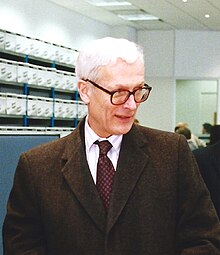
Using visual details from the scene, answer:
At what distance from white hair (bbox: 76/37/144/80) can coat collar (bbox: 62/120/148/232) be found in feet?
0.81

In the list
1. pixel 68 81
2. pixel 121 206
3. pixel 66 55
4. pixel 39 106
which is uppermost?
pixel 66 55

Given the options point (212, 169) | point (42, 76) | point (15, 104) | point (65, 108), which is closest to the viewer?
point (212, 169)

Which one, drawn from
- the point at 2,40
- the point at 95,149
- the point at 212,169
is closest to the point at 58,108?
the point at 2,40

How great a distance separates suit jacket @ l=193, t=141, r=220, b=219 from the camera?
107 inches

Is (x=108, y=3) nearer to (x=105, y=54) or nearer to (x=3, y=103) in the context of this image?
(x=3, y=103)

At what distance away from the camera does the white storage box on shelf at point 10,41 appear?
7875mm

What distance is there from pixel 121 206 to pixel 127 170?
0.12m

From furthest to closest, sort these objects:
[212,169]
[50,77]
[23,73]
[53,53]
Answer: [53,53]
[50,77]
[23,73]
[212,169]

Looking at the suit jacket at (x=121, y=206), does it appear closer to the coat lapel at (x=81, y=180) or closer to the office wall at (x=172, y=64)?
the coat lapel at (x=81, y=180)

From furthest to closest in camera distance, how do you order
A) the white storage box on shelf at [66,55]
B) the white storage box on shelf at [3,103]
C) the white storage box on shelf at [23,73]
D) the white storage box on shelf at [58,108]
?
the white storage box on shelf at [66,55], the white storage box on shelf at [58,108], the white storage box on shelf at [23,73], the white storage box on shelf at [3,103]

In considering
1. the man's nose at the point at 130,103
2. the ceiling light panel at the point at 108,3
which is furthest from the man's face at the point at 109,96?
the ceiling light panel at the point at 108,3

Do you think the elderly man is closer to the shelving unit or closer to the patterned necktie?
the patterned necktie

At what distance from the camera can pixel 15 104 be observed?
26.1ft

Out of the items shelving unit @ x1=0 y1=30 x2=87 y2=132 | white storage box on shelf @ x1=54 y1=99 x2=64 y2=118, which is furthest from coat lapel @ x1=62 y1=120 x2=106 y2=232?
white storage box on shelf @ x1=54 y1=99 x2=64 y2=118
